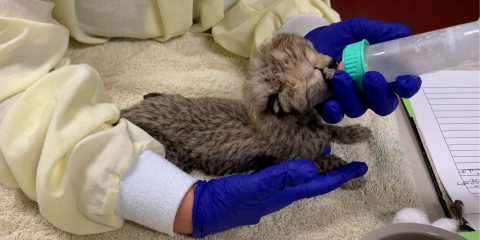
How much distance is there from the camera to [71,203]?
0.97m

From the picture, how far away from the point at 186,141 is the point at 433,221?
91cm

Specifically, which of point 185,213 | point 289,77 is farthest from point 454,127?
point 185,213

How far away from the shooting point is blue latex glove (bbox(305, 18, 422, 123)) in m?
0.97

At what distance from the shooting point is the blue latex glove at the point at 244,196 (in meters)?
1.03

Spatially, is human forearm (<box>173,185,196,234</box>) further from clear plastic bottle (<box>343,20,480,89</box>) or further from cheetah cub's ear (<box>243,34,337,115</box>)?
clear plastic bottle (<box>343,20,480,89</box>)

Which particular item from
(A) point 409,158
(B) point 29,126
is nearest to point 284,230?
(A) point 409,158

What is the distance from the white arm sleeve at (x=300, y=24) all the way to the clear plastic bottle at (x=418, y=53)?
20.7 inches

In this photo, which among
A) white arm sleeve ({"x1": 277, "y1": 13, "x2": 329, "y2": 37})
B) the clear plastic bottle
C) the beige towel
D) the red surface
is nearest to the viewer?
the clear plastic bottle

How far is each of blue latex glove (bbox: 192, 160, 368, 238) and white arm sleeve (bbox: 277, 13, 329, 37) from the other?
25.3 inches

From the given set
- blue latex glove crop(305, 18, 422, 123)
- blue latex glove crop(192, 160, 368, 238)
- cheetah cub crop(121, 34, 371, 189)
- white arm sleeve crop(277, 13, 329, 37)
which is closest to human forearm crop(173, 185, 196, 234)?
blue latex glove crop(192, 160, 368, 238)

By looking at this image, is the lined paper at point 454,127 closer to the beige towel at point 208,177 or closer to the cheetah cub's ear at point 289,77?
the beige towel at point 208,177

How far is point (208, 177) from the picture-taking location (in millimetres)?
1314

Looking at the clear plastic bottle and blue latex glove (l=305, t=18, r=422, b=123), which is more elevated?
the clear plastic bottle

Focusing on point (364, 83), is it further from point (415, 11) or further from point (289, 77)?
point (415, 11)
